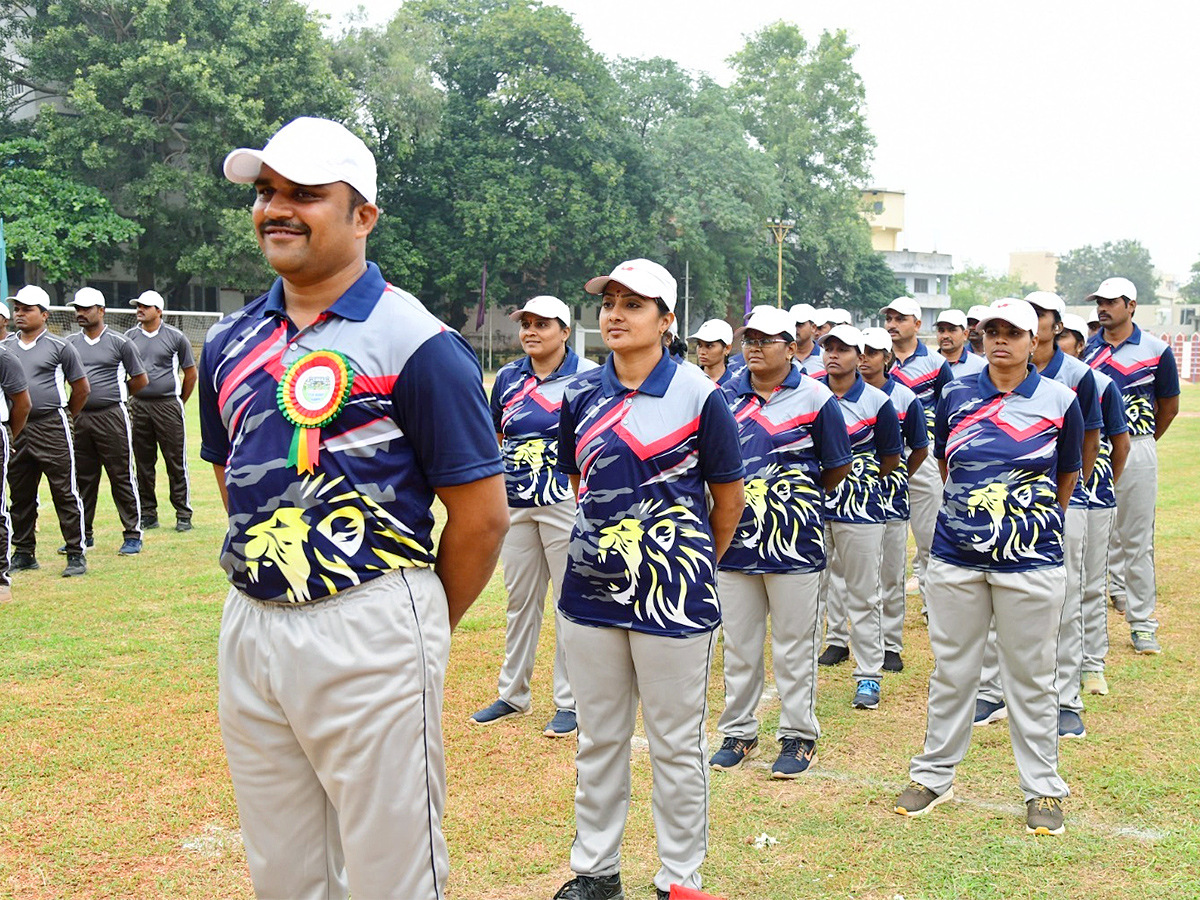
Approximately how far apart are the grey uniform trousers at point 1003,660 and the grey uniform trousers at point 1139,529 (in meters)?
3.46

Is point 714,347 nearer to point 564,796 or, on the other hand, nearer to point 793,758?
point 793,758

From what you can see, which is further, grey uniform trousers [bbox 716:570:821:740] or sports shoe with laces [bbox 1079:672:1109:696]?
sports shoe with laces [bbox 1079:672:1109:696]

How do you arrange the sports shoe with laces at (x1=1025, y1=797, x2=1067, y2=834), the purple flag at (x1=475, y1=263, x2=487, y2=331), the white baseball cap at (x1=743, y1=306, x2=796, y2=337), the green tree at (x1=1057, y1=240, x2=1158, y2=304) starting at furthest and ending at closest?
1. the green tree at (x1=1057, y1=240, x2=1158, y2=304)
2. the purple flag at (x1=475, y1=263, x2=487, y2=331)
3. the white baseball cap at (x1=743, y1=306, x2=796, y2=337)
4. the sports shoe with laces at (x1=1025, y1=797, x2=1067, y2=834)

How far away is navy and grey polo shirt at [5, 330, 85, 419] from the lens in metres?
9.88

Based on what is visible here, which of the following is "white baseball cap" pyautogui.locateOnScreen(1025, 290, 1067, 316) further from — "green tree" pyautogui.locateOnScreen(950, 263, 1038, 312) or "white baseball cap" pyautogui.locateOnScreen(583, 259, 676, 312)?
"green tree" pyautogui.locateOnScreen(950, 263, 1038, 312)

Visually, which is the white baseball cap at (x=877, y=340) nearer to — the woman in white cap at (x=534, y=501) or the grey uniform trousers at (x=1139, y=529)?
the grey uniform trousers at (x=1139, y=529)

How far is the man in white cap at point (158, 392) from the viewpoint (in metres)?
11.9

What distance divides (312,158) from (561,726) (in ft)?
14.0

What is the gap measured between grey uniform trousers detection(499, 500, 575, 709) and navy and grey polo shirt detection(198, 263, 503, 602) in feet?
12.0

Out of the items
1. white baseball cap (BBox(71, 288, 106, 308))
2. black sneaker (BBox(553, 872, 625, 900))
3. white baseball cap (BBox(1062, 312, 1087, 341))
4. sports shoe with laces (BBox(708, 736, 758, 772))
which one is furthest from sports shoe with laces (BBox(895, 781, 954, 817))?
white baseball cap (BBox(71, 288, 106, 308))

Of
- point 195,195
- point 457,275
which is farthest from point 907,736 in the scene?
point 457,275

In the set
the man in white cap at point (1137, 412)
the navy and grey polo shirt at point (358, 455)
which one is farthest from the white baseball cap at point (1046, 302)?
the navy and grey polo shirt at point (358, 455)

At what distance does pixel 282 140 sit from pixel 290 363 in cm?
52

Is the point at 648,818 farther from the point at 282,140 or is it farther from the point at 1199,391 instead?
the point at 1199,391
